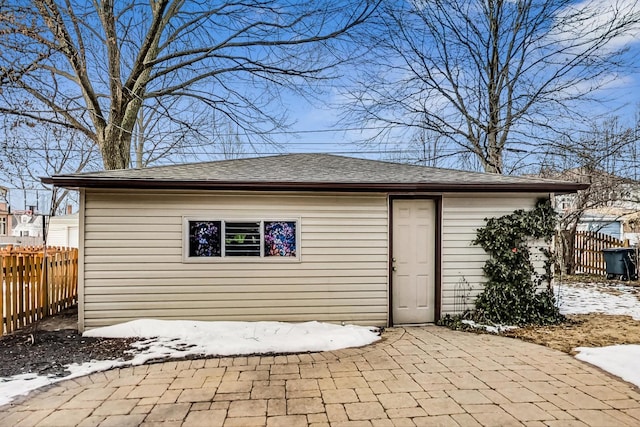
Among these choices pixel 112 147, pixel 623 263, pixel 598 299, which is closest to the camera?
pixel 598 299

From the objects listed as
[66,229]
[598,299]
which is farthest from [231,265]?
[66,229]

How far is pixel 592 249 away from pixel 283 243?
1108 centimetres

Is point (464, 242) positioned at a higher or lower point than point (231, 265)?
higher

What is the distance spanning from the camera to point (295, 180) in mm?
5453

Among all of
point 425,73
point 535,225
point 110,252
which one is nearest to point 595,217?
point 425,73

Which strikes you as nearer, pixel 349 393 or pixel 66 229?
pixel 349 393

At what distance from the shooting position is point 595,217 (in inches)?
808

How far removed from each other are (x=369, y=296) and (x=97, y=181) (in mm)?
4303

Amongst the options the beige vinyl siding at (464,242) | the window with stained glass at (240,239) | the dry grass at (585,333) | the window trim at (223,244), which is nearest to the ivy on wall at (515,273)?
the beige vinyl siding at (464,242)

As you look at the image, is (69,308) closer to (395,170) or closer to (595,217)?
(395,170)

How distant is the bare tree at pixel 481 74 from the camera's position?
1201cm

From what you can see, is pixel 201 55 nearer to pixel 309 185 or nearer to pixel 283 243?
pixel 309 185

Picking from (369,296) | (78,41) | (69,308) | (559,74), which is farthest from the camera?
(559,74)

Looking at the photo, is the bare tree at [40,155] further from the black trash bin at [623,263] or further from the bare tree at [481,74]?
the black trash bin at [623,263]
